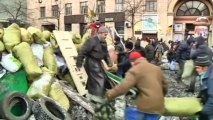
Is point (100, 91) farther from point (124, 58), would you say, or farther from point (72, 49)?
point (124, 58)

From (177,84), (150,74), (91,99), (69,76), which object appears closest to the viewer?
(150,74)

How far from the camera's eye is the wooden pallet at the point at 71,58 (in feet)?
29.3

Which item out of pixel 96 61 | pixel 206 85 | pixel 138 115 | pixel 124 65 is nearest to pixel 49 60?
pixel 96 61

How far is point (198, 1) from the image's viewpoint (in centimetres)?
3653

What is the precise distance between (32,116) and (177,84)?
7.39 m

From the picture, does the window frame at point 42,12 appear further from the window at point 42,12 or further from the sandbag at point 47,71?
the sandbag at point 47,71

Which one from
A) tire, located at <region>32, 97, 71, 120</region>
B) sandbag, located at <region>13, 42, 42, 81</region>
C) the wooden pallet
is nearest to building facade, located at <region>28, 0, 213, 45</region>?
the wooden pallet

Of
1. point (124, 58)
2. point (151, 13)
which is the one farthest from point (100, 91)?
point (151, 13)

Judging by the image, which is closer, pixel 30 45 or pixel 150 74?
pixel 150 74

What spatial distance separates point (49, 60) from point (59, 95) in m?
1.21

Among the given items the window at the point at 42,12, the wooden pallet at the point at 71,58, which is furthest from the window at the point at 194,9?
the wooden pallet at the point at 71,58

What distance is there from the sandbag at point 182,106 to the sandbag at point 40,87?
2.93 meters

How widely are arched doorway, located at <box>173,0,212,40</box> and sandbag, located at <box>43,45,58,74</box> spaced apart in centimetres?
2815

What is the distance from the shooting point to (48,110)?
21.8 feet
